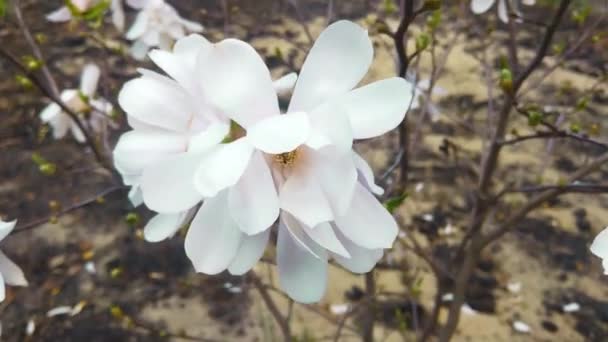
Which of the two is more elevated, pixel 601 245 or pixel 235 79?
pixel 235 79

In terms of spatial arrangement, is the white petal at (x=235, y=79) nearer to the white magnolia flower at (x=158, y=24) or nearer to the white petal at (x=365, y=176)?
the white petal at (x=365, y=176)

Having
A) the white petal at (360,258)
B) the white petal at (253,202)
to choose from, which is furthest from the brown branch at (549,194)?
the white petal at (253,202)

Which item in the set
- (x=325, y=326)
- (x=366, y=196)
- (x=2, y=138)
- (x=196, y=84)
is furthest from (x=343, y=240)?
(x=2, y=138)

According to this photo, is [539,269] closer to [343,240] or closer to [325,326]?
[325,326]

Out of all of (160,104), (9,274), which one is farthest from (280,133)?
(9,274)

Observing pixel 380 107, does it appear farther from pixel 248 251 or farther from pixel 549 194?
pixel 549 194

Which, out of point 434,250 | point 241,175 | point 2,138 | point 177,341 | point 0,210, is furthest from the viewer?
point 2,138

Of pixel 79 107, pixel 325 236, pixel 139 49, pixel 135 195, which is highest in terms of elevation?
pixel 325 236
